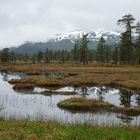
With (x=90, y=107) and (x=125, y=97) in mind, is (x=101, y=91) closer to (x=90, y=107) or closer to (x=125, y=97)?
(x=125, y=97)

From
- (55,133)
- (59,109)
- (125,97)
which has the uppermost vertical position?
(55,133)

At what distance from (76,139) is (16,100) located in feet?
78.7

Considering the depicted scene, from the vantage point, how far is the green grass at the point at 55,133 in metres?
15.2

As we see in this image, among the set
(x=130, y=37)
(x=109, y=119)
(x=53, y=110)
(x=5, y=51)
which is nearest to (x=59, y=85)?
(x=53, y=110)

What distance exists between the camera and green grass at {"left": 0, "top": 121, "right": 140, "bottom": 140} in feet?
49.8

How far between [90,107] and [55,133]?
18.2 metres

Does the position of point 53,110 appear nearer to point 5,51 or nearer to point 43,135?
point 43,135

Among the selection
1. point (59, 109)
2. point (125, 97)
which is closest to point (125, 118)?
point (59, 109)

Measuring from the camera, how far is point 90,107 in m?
34.1

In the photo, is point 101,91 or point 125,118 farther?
point 101,91

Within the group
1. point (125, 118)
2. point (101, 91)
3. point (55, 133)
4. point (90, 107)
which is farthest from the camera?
point (101, 91)

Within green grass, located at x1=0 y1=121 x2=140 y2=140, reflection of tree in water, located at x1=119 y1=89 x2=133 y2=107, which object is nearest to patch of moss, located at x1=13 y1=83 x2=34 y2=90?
reflection of tree in water, located at x1=119 y1=89 x2=133 y2=107

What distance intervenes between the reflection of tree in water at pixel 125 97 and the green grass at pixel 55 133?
19845 mm

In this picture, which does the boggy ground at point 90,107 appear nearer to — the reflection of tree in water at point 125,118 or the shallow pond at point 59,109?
the shallow pond at point 59,109
